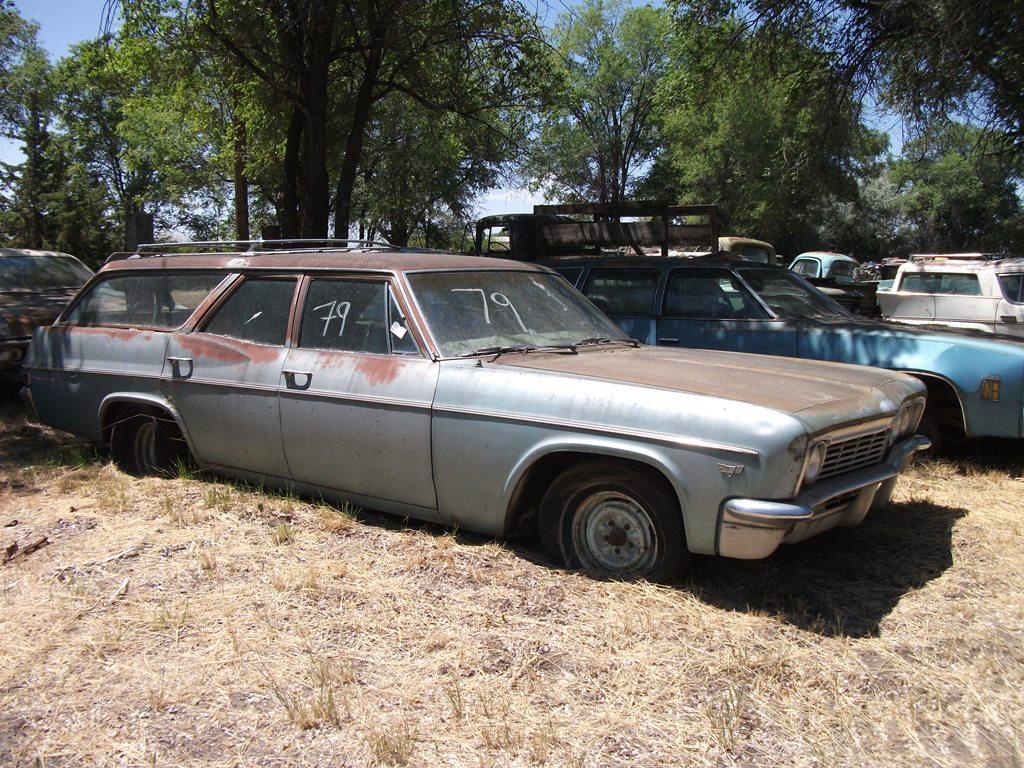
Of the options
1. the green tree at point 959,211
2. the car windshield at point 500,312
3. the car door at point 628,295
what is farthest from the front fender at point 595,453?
the green tree at point 959,211

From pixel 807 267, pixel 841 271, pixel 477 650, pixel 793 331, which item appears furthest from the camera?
pixel 841 271

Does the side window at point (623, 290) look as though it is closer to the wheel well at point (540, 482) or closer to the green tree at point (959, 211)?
the wheel well at point (540, 482)

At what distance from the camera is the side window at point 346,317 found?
14.8 ft

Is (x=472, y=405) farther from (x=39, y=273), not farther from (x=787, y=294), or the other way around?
(x=39, y=273)

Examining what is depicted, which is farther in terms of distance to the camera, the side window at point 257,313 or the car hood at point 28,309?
the car hood at point 28,309

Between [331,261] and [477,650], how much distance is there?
2.47 m

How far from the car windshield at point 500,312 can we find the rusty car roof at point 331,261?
0.30ft

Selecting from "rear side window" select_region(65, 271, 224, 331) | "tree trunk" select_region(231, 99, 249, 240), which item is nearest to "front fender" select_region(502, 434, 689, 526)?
"rear side window" select_region(65, 271, 224, 331)

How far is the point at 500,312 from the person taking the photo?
462 cm

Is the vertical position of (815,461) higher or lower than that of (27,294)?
lower

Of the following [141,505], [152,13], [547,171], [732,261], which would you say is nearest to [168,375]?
[141,505]

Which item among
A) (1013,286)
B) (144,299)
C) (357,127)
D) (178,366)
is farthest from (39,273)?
(1013,286)

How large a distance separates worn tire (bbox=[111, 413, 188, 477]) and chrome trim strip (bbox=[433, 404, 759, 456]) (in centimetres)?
226

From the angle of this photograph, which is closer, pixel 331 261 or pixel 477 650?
pixel 477 650
